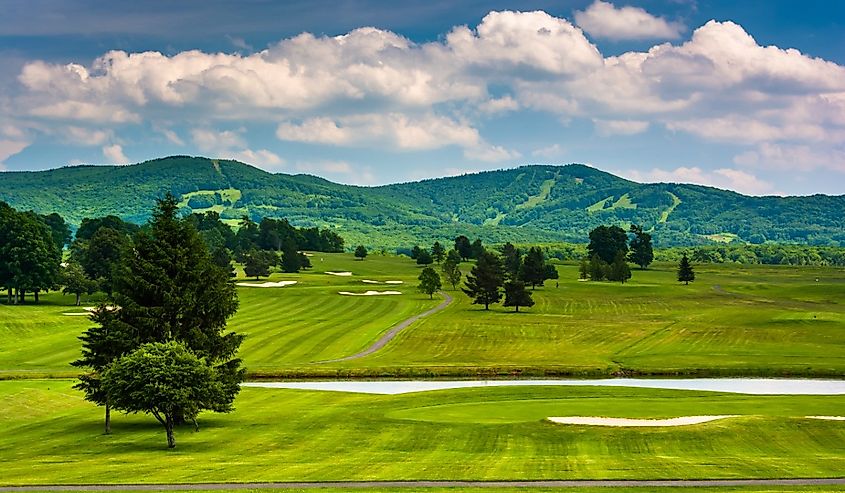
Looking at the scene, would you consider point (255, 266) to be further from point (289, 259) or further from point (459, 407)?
point (459, 407)

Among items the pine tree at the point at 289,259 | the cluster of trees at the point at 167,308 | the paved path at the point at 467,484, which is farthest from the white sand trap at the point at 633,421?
the pine tree at the point at 289,259

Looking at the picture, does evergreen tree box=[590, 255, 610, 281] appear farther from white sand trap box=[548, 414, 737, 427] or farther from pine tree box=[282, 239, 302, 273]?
white sand trap box=[548, 414, 737, 427]

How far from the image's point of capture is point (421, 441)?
38.4 meters

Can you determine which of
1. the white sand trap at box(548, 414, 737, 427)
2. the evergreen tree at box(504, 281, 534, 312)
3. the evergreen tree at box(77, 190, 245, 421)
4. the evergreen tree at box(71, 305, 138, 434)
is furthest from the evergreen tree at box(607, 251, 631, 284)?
the evergreen tree at box(71, 305, 138, 434)

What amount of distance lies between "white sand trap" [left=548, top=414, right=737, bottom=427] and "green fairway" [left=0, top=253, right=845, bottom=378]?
24.9m

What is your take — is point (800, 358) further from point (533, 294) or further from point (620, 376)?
point (533, 294)

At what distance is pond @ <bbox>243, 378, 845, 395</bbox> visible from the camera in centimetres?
6091

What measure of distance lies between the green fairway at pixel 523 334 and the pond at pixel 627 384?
90.2 inches

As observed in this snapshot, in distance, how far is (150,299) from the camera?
44812 mm

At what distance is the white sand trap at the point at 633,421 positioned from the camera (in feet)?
137

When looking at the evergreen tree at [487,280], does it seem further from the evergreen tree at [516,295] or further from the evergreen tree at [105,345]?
the evergreen tree at [105,345]

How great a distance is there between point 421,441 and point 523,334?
5352 centimetres

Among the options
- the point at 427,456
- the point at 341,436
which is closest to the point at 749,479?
the point at 427,456

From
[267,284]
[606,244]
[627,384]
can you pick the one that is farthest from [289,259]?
[627,384]
